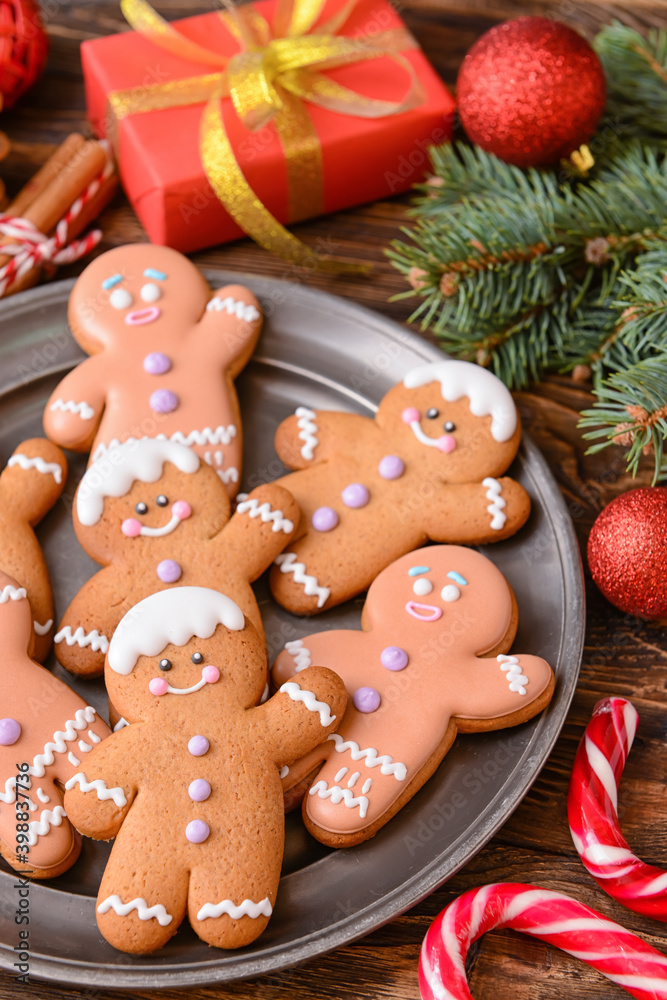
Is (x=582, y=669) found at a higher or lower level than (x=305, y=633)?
lower

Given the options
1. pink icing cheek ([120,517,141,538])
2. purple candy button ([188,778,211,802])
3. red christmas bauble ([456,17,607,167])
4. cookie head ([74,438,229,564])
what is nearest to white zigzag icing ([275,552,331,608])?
cookie head ([74,438,229,564])

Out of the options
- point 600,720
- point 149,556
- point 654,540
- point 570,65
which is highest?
point 570,65

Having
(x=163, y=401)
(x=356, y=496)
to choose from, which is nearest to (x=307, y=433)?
(x=356, y=496)

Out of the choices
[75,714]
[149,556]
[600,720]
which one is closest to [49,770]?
[75,714]

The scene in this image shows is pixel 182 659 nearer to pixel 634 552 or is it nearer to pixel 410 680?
pixel 410 680

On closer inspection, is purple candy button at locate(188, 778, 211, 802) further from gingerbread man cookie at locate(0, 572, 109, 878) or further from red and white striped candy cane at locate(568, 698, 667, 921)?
red and white striped candy cane at locate(568, 698, 667, 921)

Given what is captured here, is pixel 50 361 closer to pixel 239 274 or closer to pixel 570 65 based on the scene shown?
pixel 239 274
